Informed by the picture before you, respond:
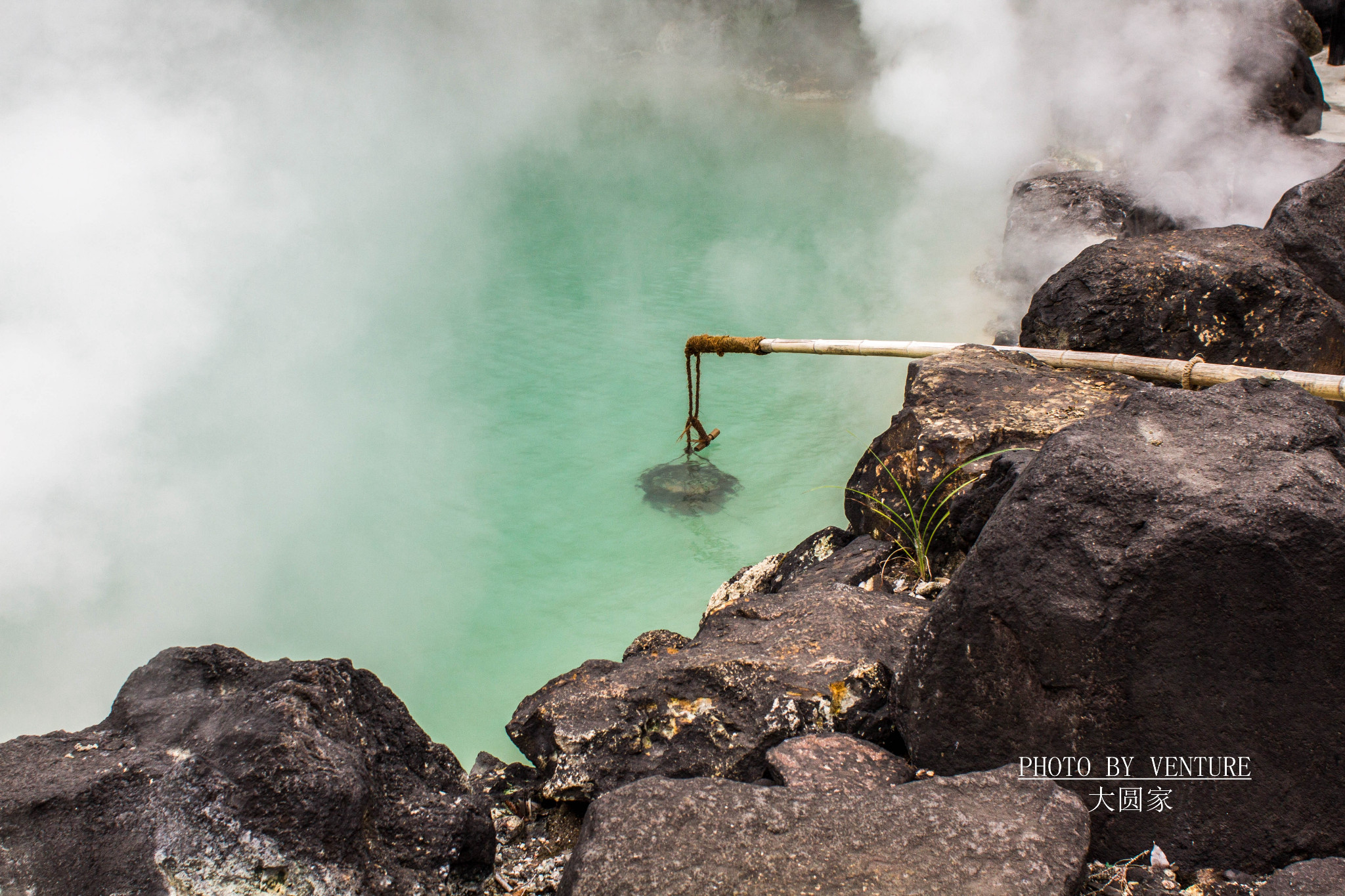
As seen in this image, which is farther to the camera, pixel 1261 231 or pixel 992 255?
pixel 992 255

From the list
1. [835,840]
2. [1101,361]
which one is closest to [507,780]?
[835,840]

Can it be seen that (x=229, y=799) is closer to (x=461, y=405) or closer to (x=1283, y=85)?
(x=461, y=405)

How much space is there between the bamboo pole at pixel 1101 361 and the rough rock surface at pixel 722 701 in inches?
48.0

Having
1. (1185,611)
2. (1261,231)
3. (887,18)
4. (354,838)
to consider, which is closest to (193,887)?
(354,838)

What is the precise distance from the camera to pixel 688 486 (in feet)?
16.6

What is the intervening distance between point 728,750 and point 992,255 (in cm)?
612

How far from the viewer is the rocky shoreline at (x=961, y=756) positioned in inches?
49.9

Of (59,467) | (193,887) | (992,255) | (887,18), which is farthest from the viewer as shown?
(887,18)

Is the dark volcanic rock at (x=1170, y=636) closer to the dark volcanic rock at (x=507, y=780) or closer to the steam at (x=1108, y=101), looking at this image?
the dark volcanic rock at (x=507, y=780)

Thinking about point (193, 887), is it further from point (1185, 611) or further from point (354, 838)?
point (1185, 611)

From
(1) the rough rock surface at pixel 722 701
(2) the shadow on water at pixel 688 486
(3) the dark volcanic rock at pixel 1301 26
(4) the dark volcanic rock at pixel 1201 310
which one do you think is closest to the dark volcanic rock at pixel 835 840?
(1) the rough rock surface at pixel 722 701

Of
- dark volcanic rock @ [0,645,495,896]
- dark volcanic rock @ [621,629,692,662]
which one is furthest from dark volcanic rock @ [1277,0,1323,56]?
dark volcanic rock @ [0,645,495,896]

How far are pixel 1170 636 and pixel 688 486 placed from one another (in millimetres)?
3741

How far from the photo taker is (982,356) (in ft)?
9.91
